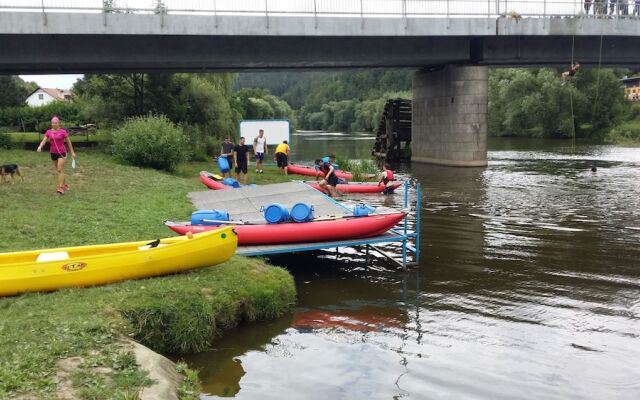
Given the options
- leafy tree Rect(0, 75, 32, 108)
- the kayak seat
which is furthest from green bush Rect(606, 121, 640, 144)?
leafy tree Rect(0, 75, 32, 108)

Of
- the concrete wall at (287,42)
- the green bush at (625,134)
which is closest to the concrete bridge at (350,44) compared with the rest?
the concrete wall at (287,42)

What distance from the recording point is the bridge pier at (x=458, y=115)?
34.7 m

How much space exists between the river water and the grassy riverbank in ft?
1.42

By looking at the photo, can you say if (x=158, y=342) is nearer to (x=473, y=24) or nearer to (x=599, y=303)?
(x=599, y=303)

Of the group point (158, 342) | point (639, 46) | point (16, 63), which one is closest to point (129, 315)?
point (158, 342)

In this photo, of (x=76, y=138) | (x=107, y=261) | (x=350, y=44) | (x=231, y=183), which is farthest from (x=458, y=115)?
(x=107, y=261)

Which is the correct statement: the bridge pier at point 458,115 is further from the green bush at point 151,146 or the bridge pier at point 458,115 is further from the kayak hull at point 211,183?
the kayak hull at point 211,183

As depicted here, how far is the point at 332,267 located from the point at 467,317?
365cm

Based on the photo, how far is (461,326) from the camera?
336 inches

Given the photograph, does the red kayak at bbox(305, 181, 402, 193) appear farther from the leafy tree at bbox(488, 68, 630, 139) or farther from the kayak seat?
the leafy tree at bbox(488, 68, 630, 139)

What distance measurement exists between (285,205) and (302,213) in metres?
3.60

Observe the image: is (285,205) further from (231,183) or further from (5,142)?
(5,142)

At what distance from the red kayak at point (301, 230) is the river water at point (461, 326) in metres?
0.79

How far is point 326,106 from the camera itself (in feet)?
429
